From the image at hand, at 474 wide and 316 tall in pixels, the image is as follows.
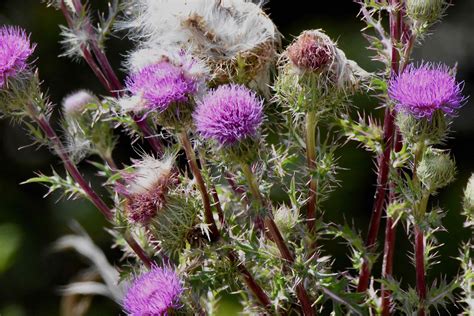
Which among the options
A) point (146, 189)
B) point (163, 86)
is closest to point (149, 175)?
point (146, 189)

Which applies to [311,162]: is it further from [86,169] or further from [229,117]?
[86,169]

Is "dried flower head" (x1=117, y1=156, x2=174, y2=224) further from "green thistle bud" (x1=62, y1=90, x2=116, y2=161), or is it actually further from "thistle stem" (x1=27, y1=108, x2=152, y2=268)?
"green thistle bud" (x1=62, y1=90, x2=116, y2=161)

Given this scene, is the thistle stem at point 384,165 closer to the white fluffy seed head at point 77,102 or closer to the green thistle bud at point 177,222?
the green thistle bud at point 177,222

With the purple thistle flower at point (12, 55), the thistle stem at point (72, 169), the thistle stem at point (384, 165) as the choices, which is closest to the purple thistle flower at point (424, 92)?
the thistle stem at point (384, 165)

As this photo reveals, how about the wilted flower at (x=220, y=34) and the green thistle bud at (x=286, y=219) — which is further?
the wilted flower at (x=220, y=34)

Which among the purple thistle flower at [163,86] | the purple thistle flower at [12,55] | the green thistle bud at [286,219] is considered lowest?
the green thistle bud at [286,219]
